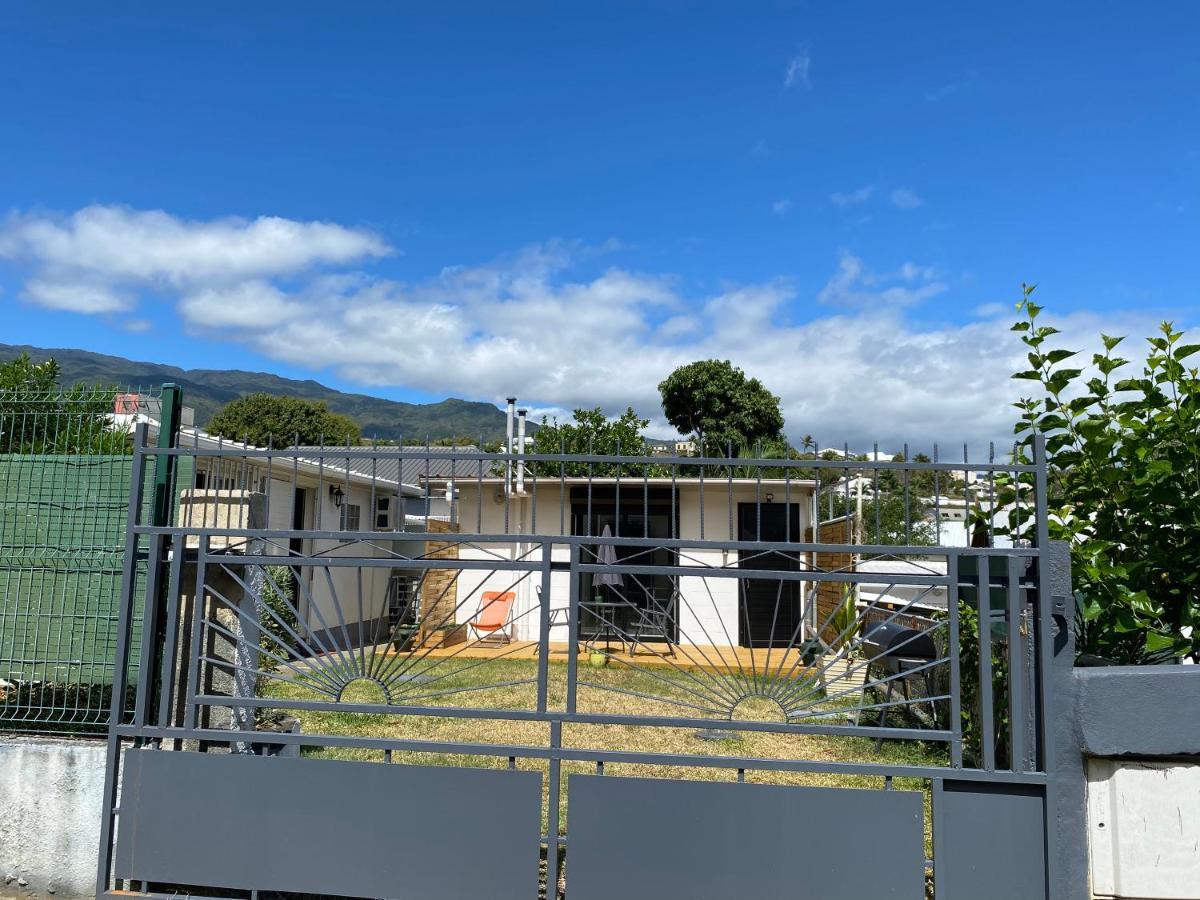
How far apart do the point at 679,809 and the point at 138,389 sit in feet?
12.3

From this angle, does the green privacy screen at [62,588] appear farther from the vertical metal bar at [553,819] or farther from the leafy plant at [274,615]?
the vertical metal bar at [553,819]

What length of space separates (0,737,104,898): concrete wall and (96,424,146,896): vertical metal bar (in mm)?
118

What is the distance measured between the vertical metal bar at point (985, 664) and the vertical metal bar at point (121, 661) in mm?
3998

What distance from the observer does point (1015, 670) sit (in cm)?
344

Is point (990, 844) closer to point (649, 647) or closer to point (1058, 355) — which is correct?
point (1058, 355)

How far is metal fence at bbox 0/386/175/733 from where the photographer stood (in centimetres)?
421

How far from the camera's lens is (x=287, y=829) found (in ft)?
12.0

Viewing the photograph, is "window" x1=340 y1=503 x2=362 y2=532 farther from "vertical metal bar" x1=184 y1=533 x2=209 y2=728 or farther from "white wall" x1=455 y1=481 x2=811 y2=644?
"vertical metal bar" x1=184 y1=533 x2=209 y2=728

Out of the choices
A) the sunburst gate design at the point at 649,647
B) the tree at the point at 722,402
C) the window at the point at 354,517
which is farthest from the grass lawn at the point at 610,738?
the tree at the point at 722,402

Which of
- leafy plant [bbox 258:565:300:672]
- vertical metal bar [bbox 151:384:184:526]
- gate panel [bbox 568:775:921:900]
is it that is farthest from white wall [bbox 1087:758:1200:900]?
vertical metal bar [bbox 151:384:184:526]

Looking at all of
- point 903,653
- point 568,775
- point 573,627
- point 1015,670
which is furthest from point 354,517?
point 1015,670

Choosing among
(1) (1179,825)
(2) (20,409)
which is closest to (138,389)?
(2) (20,409)

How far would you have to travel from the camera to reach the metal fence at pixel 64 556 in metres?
4.21

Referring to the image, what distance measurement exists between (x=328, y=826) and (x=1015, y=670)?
3.18m
